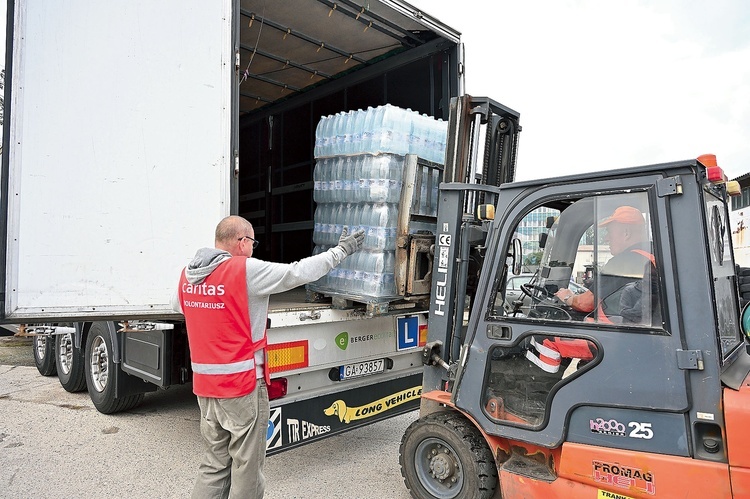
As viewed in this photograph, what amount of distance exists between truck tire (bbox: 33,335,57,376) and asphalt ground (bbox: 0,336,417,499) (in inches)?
43.2

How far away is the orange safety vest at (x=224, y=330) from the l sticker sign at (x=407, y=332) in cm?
167

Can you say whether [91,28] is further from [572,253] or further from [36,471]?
[36,471]

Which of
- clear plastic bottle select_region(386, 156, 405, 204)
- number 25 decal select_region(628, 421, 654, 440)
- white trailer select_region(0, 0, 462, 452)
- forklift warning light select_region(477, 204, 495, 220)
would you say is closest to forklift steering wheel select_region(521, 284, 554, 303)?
forklift warning light select_region(477, 204, 495, 220)

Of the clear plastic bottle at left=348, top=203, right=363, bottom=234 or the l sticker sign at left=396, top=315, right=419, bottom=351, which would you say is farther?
the l sticker sign at left=396, top=315, right=419, bottom=351

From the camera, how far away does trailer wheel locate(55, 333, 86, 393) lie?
608 cm

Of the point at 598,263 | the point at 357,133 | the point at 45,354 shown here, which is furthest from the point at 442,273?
the point at 45,354

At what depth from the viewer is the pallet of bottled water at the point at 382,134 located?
361 cm

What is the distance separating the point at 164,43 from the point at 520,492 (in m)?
3.10

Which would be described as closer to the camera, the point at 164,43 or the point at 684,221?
the point at 684,221

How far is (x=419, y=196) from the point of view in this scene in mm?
3727

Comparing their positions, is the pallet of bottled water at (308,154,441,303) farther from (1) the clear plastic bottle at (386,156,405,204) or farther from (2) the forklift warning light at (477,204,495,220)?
(2) the forklift warning light at (477,204,495,220)

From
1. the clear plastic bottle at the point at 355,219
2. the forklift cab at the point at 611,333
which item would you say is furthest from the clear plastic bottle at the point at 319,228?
the forklift cab at the point at 611,333

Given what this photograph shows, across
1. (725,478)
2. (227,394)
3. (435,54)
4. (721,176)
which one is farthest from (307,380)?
(435,54)

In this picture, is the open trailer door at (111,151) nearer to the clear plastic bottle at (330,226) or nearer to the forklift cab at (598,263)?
the clear plastic bottle at (330,226)
